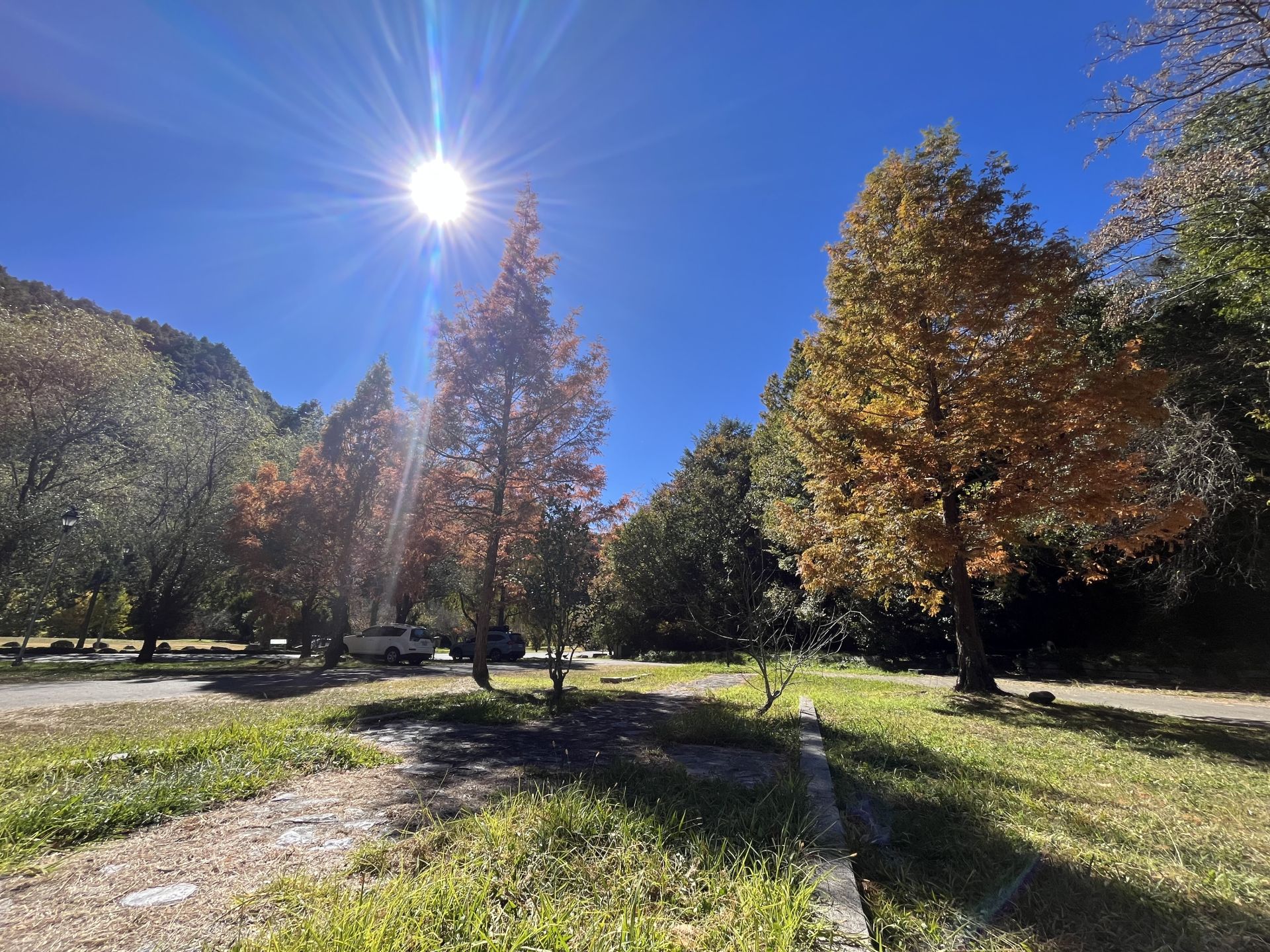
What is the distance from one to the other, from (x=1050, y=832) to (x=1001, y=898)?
119cm

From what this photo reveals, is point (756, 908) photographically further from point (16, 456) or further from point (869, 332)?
point (16, 456)

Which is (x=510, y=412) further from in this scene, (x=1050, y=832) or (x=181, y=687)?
(x=1050, y=832)

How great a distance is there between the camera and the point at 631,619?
81.6 ft

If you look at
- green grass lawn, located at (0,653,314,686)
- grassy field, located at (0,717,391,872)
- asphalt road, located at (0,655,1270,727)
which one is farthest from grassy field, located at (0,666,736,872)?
green grass lawn, located at (0,653,314,686)

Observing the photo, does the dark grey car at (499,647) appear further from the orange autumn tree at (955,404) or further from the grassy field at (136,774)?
the grassy field at (136,774)

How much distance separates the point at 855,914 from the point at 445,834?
73.1 inches

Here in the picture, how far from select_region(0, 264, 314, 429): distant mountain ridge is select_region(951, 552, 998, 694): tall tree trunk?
27054 millimetres

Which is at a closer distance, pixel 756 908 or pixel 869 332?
pixel 756 908

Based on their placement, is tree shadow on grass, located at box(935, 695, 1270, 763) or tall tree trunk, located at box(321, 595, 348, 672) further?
tall tree trunk, located at box(321, 595, 348, 672)

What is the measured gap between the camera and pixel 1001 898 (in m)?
2.14

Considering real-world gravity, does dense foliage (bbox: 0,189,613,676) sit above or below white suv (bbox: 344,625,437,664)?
above

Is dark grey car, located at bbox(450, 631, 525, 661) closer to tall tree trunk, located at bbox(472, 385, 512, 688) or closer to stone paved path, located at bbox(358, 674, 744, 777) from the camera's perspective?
tall tree trunk, located at bbox(472, 385, 512, 688)

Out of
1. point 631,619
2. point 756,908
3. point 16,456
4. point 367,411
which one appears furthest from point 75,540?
point 756,908

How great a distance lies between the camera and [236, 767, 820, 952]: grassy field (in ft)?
5.33
